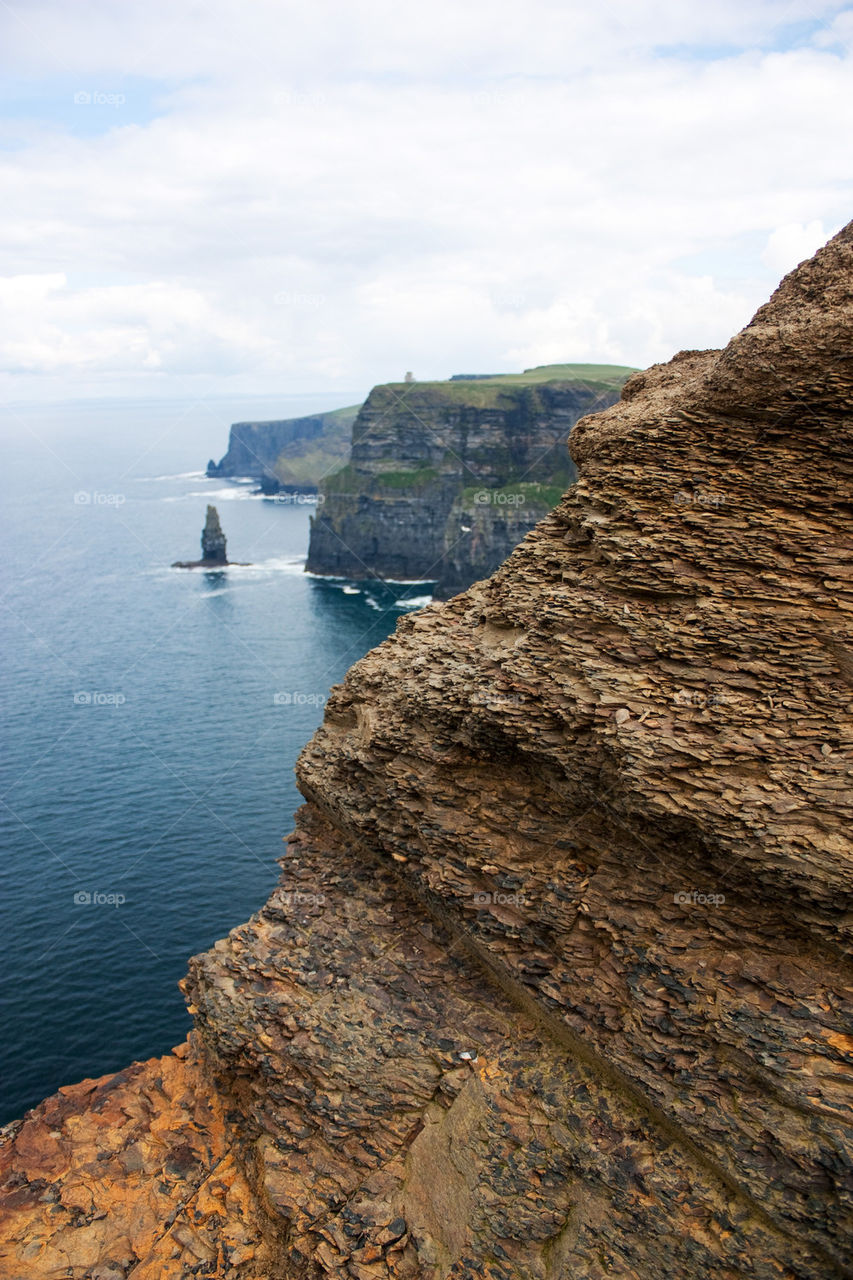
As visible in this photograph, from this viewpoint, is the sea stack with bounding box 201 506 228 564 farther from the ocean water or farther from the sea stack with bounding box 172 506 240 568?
the ocean water

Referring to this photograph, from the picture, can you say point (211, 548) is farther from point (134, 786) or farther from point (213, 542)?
point (134, 786)

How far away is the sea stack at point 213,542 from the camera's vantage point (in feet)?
584

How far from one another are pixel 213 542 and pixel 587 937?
16421 centimetres

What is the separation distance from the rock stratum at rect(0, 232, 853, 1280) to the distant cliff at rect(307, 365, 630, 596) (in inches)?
5324

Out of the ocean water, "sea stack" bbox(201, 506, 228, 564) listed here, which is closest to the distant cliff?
"sea stack" bbox(201, 506, 228, 564)

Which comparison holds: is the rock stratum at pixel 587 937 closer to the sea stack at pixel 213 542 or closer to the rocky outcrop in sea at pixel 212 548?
the rocky outcrop in sea at pixel 212 548

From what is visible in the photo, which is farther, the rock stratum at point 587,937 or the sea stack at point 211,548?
the sea stack at point 211,548

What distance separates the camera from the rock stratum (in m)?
21.8

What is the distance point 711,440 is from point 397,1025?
75.6 feet

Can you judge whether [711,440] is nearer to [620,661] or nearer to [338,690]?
[620,661]

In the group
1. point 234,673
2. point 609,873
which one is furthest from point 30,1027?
point 234,673

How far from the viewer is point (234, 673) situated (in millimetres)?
112938

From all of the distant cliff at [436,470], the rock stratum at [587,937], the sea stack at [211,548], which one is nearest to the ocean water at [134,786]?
the rock stratum at [587,937]

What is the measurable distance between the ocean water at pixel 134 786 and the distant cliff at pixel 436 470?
24.4 metres
